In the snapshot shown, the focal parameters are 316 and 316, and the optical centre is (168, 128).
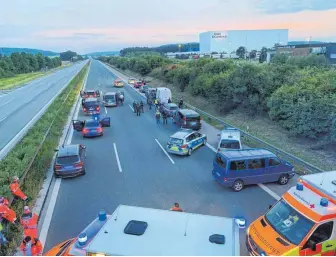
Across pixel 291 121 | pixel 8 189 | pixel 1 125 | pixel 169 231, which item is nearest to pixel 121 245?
pixel 169 231

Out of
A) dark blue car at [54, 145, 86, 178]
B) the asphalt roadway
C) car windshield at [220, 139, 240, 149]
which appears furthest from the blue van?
dark blue car at [54, 145, 86, 178]

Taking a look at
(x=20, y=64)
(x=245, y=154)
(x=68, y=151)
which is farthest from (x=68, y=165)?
(x=20, y=64)

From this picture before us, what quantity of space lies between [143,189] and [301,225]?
23.9ft

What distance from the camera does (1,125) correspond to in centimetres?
2881

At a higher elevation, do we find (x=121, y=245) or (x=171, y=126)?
(x=121, y=245)

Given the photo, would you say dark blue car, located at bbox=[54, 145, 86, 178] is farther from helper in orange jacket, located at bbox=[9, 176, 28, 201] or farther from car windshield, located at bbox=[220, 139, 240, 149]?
car windshield, located at bbox=[220, 139, 240, 149]

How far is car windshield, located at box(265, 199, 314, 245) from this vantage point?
7.65m

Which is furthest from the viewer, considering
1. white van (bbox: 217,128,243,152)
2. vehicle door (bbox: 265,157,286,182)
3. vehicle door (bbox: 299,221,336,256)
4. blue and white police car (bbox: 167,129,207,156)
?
blue and white police car (bbox: 167,129,207,156)

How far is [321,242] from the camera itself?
7590 mm

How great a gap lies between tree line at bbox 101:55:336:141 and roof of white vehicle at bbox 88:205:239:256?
46.6ft

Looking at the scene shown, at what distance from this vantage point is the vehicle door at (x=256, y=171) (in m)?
13.2

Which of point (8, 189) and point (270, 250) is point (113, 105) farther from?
point (270, 250)

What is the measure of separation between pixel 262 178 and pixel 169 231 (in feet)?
29.5

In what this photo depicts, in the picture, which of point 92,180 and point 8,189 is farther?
point 92,180
